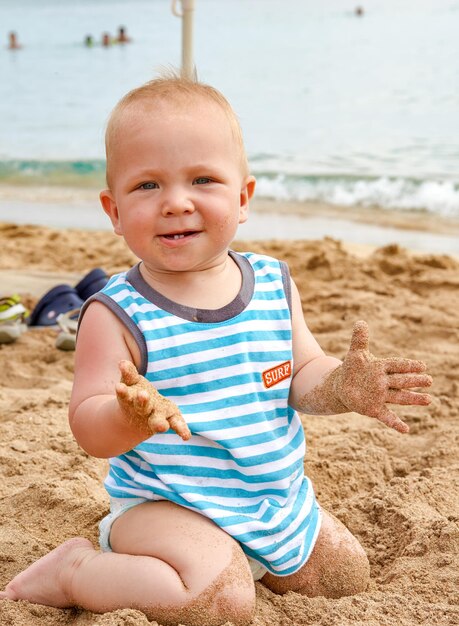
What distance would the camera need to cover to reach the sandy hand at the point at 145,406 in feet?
4.99

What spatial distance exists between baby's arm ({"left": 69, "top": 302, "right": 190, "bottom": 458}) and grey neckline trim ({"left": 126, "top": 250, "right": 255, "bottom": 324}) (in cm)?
11

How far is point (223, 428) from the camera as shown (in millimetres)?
1912

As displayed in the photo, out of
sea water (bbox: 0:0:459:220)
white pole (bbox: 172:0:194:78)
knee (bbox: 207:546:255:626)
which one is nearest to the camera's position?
knee (bbox: 207:546:255:626)

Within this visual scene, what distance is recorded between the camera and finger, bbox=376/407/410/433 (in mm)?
1824

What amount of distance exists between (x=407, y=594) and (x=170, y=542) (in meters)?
0.58

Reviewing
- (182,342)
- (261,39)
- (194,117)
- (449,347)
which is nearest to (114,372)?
(182,342)

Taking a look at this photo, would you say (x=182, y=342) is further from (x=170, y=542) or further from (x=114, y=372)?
(x=170, y=542)

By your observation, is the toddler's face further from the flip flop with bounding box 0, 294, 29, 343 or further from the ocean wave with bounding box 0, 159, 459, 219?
the ocean wave with bounding box 0, 159, 459, 219

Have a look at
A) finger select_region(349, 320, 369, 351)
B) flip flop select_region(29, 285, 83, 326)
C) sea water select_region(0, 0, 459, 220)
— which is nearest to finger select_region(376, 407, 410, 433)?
finger select_region(349, 320, 369, 351)

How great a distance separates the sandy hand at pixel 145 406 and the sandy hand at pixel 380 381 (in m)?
0.50

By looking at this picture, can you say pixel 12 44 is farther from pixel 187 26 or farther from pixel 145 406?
pixel 145 406

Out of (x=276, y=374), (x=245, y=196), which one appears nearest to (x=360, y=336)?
(x=276, y=374)

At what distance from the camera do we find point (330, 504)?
244 centimetres

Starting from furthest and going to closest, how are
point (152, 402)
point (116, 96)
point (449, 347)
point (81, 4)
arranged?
point (81, 4)
point (116, 96)
point (449, 347)
point (152, 402)
